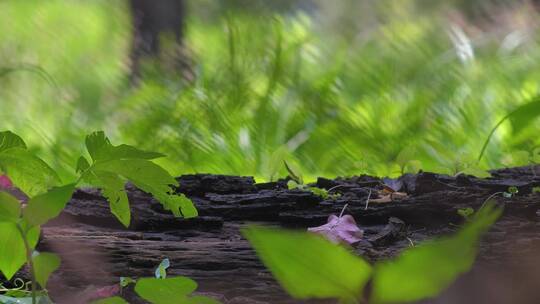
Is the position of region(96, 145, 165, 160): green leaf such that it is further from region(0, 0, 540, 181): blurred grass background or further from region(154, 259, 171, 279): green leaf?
region(0, 0, 540, 181): blurred grass background

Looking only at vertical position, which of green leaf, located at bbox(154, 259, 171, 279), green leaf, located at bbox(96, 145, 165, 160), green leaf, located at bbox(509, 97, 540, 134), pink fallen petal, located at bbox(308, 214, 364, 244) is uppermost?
green leaf, located at bbox(509, 97, 540, 134)

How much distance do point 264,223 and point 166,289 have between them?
39 centimetres

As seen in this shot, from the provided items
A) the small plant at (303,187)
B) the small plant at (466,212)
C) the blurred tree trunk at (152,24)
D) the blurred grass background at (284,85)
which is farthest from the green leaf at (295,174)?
the blurred tree trunk at (152,24)

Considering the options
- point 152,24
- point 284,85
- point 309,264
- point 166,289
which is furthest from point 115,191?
point 152,24

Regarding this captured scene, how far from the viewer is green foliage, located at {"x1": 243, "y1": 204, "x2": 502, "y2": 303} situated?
0.34 m

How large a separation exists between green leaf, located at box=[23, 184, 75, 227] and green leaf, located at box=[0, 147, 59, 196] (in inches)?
6.6

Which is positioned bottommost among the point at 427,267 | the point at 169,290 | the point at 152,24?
the point at 427,267

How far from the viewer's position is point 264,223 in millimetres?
998

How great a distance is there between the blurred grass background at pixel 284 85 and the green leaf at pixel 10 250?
0.76m

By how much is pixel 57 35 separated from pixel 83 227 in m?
1.62

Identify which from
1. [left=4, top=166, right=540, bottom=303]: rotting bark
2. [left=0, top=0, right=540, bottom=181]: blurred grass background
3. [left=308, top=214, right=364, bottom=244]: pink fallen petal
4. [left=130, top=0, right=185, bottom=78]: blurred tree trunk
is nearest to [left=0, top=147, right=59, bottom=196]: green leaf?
[left=4, top=166, right=540, bottom=303]: rotting bark

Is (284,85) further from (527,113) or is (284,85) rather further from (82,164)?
(82,164)

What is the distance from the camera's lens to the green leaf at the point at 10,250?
64 cm

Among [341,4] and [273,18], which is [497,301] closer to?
[273,18]
